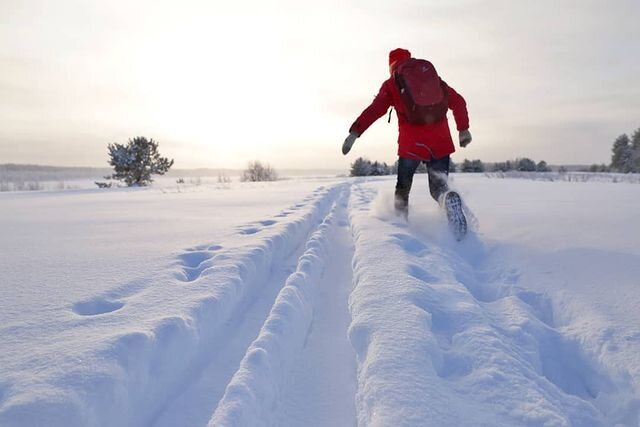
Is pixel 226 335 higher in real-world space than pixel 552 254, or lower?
lower

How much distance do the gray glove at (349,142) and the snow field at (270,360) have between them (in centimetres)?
182

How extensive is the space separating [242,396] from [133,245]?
238 cm

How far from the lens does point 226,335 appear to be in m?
1.82

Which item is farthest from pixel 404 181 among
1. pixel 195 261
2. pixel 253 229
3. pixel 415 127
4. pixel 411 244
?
pixel 195 261

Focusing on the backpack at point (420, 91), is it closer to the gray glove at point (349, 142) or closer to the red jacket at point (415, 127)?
the red jacket at point (415, 127)

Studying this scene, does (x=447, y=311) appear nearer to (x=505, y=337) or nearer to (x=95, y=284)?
(x=505, y=337)

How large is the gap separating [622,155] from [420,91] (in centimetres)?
5920

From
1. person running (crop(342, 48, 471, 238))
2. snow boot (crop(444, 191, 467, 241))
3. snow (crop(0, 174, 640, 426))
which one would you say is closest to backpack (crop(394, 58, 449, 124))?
person running (crop(342, 48, 471, 238))

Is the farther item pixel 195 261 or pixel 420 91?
pixel 420 91

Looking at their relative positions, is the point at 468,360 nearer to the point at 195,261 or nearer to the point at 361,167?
the point at 195,261

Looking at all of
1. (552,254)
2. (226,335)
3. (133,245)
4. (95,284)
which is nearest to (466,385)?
(226,335)

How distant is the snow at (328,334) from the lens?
3.76 ft

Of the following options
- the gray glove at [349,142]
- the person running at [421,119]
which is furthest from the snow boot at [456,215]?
the gray glove at [349,142]

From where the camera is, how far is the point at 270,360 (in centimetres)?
149
